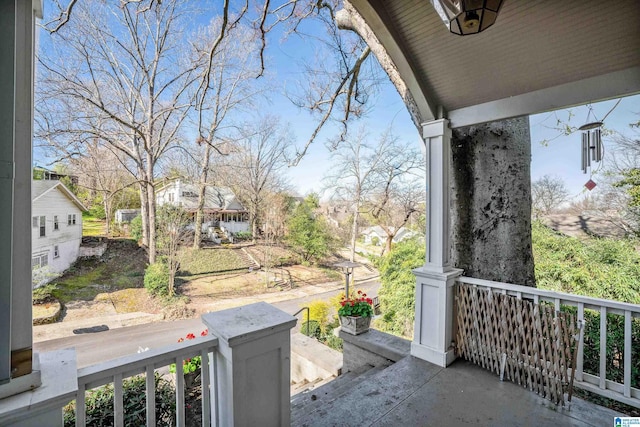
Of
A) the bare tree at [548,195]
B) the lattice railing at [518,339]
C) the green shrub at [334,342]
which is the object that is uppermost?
the bare tree at [548,195]

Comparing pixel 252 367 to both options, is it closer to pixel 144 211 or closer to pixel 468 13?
pixel 468 13

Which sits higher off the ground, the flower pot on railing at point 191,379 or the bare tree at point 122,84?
the bare tree at point 122,84

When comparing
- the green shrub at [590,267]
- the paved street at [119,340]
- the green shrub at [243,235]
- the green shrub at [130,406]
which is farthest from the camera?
the green shrub at [243,235]

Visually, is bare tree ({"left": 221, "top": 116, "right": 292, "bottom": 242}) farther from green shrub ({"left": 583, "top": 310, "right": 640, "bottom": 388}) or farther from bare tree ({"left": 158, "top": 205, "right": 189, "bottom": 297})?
green shrub ({"left": 583, "top": 310, "right": 640, "bottom": 388})

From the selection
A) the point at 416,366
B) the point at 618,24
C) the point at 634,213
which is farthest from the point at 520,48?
the point at 634,213

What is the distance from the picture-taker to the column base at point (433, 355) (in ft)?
8.93

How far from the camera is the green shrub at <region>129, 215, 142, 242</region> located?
8.43 meters

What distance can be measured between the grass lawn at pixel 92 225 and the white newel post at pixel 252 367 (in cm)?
758

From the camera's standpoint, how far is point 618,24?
5.93 feet

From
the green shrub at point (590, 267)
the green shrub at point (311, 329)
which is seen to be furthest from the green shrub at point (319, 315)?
the green shrub at point (590, 267)

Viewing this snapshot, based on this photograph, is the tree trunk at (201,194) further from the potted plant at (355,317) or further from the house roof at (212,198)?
the potted plant at (355,317)

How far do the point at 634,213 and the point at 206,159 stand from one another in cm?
1058

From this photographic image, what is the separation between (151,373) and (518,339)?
267cm

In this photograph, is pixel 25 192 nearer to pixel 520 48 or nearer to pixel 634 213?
pixel 520 48
